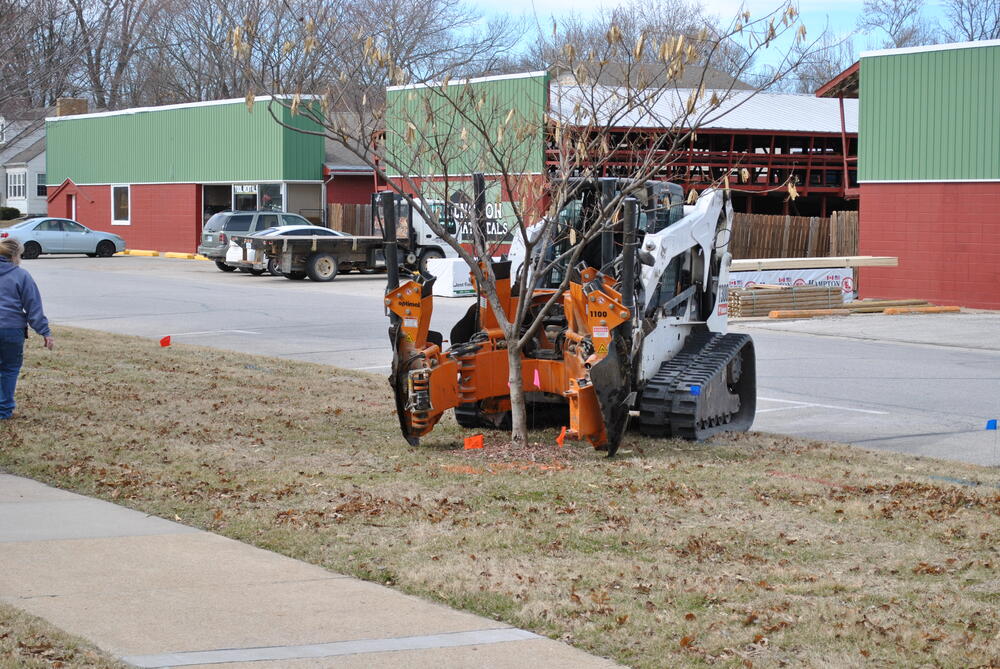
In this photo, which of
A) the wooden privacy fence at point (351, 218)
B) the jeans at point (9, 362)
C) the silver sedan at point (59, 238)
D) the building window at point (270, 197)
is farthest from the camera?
the building window at point (270, 197)

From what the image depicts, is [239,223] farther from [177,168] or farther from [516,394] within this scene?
[516,394]

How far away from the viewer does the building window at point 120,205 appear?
179ft

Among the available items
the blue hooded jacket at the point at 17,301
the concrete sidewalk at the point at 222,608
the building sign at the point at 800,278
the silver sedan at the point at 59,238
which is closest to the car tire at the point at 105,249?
the silver sedan at the point at 59,238

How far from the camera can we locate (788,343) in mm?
20906

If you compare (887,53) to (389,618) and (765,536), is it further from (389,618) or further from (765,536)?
(389,618)

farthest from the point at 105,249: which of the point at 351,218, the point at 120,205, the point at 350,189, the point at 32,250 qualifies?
the point at 351,218

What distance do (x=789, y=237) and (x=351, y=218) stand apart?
59.2ft

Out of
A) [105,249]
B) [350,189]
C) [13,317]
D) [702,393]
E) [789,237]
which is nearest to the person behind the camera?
[702,393]

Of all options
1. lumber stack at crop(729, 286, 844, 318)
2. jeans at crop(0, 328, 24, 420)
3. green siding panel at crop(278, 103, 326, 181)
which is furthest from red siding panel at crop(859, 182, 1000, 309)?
green siding panel at crop(278, 103, 326, 181)

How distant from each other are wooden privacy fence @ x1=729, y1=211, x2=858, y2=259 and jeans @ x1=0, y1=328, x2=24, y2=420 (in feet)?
77.4

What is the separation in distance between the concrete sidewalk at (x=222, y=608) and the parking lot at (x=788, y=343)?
653 cm

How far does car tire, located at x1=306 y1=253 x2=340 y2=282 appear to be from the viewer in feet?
115

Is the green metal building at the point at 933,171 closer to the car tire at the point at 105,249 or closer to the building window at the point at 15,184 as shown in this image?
the car tire at the point at 105,249

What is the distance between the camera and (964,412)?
13.8 metres
